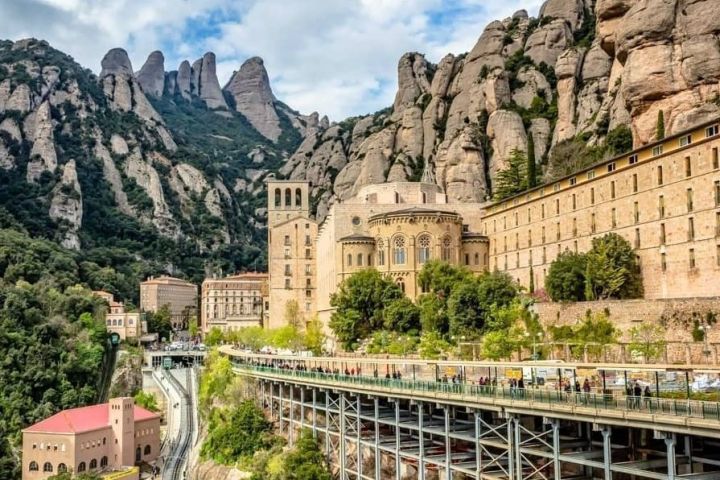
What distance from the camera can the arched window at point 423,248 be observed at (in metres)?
83.9

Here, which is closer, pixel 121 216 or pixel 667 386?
pixel 667 386

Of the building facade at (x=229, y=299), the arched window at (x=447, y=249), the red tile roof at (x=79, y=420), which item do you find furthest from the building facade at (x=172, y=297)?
the arched window at (x=447, y=249)

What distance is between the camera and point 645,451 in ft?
91.8

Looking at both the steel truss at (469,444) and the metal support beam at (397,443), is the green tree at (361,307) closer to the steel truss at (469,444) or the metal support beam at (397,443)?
the steel truss at (469,444)

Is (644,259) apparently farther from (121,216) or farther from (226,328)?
(121,216)

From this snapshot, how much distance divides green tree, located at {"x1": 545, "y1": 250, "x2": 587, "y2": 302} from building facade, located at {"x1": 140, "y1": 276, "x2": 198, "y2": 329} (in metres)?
108

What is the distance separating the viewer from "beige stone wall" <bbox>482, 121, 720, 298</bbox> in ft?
176

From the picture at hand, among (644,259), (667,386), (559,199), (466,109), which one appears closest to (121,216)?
(466,109)

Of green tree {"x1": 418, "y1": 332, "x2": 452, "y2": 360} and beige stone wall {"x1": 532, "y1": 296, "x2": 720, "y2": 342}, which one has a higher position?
beige stone wall {"x1": 532, "y1": 296, "x2": 720, "y2": 342}

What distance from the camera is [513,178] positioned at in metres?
101

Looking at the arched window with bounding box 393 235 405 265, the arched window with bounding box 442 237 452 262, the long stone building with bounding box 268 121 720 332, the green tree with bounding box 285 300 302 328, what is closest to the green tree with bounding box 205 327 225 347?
the long stone building with bounding box 268 121 720 332

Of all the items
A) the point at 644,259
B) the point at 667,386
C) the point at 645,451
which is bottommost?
the point at 645,451

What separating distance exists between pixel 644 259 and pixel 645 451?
3470 cm

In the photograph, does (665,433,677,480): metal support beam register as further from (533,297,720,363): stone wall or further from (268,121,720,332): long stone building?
(268,121,720,332): long stone building
